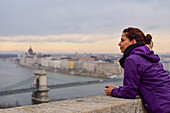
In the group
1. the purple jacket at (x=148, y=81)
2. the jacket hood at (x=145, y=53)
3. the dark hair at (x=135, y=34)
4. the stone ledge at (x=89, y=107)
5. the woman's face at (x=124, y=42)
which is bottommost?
the stone ledge at (x=89, y=107)

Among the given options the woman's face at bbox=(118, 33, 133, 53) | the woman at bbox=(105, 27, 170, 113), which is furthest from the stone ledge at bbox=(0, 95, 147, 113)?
the woman's face at bbox=(118, 33, 133, 53)

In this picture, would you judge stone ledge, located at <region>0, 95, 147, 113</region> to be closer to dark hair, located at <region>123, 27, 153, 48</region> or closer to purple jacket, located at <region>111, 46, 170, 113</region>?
purple jacket, located at <region>111, 46, 170, 113</region>

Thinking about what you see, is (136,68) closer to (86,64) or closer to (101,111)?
(101,111)

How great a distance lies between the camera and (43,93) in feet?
29.0

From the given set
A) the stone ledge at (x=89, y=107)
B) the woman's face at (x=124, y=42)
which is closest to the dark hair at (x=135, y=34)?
the woman's face at (x=124, y=42)

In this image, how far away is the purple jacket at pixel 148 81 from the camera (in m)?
0.48

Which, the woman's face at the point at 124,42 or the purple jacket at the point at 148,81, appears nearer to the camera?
the purple jacket at the point at 148,81

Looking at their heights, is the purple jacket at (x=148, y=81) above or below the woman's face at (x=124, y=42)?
below

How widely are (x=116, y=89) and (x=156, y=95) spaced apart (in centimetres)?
12

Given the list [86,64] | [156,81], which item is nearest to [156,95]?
[156,81]

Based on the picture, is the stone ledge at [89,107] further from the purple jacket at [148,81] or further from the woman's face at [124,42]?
the woman's face at [124,42]

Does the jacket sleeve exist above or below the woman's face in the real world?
below

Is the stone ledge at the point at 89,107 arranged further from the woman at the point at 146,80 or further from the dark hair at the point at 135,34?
the dark hair at the point at 135,34

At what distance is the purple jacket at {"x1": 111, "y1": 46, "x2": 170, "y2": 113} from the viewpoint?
1.59 ft
